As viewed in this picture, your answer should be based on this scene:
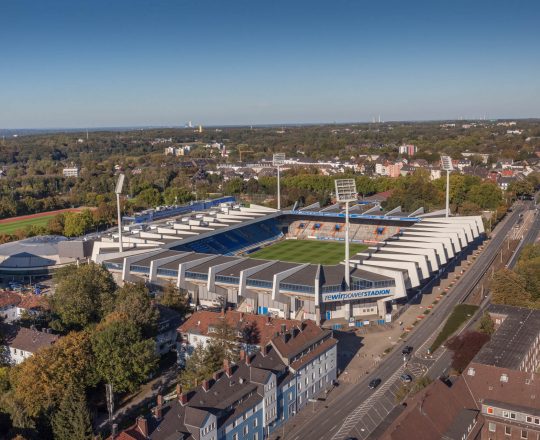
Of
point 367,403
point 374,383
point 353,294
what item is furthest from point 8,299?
point 367,403

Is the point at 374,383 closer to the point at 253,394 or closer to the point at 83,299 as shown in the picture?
the point at 253,394

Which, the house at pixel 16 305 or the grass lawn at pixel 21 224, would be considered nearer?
the house at pixel 16 305

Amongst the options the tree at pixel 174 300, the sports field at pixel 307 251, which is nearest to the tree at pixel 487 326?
the tree at pixel 174 300

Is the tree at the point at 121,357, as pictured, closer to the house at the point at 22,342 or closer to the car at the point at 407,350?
the house at the point at 22,342

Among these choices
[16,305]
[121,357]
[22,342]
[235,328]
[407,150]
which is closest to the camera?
[121,357]

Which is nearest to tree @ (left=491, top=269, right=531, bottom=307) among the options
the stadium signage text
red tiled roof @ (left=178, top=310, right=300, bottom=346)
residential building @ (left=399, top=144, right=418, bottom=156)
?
the stadium signage text

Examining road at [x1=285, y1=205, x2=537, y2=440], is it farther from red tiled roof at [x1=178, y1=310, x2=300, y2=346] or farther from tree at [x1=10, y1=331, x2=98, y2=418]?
tree at [x1=10, y1=331, x2=98, y2=418]
